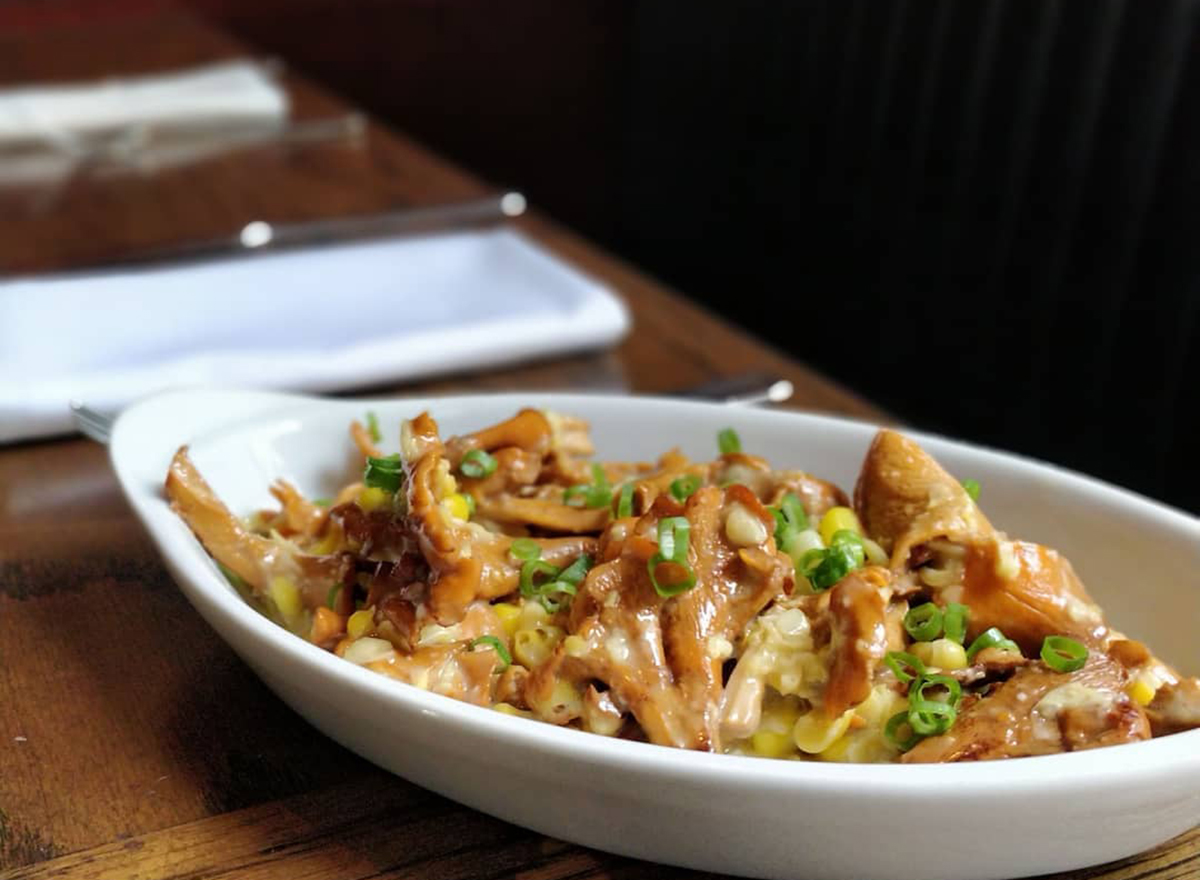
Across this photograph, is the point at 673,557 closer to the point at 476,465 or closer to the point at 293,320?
the point at 476,465

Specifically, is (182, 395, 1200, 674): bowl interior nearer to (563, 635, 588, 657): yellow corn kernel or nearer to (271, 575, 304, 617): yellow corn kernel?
(271, 575, 304, 617): yellow corn kernel

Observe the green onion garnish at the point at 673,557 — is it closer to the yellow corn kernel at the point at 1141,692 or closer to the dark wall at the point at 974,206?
the yellow corn kernel at the point at 1141,692

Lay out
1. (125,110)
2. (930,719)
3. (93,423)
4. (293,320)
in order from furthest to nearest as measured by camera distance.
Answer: (125,110)
(293,320)
(93,423)
(930,719)

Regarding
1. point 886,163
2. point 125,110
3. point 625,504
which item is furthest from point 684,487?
point 886,163

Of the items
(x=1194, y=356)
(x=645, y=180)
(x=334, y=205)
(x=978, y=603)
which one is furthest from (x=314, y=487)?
(x=645, y=180)

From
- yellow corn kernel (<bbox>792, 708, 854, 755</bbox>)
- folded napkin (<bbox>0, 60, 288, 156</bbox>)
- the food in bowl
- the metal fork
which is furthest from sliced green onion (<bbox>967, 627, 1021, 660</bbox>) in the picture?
folded napkin (<bbox>0, 60, 288, 156</bbox>)

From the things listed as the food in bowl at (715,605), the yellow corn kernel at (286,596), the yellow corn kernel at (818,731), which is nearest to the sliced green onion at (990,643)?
the food in bowl at (715,605)
